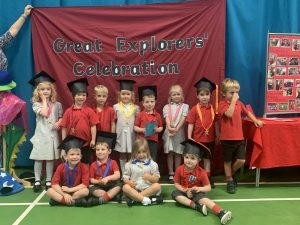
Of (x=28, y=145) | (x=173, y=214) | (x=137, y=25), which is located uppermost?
(x=137, y=25)

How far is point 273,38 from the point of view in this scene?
4.98 m

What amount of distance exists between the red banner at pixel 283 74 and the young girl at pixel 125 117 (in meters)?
1.91

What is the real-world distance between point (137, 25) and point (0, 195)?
292 centimetres

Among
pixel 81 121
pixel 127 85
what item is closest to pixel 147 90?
pixel 127 85

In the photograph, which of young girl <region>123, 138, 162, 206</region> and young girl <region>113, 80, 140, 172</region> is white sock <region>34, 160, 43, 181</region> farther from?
young girl <region>123, 138, 162, 206</region>

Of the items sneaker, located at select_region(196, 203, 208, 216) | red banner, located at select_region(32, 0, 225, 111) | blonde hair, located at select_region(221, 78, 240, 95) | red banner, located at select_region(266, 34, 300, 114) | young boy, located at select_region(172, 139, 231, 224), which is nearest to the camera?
sneaker, located at select_region(196, 203, 208, 216)

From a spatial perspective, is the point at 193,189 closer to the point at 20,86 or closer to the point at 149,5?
the point at 149,5

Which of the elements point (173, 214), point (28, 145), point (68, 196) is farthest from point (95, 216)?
point (28, 145)

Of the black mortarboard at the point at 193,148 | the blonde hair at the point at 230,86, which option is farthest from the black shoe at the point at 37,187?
the blonde hair at the point at 230,86

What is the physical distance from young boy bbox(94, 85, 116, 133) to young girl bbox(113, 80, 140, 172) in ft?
0.22

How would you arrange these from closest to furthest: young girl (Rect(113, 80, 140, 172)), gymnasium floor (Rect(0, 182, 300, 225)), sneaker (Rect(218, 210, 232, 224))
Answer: sneaker (Rect(218, 210, 232, 224))
gymnasium floor (Rect(0, 182, 300, 225))
young girl (Rect(113, 80, 140, 172))

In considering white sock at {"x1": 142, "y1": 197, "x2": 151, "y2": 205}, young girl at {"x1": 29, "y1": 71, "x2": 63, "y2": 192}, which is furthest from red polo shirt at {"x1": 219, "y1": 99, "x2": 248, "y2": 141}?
young girl at {"x1": 29, "y1": 71, "x2": 63, "y2": 192}

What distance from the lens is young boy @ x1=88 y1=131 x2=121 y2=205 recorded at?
4.18 metres

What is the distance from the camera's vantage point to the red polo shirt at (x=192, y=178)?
409 cm
